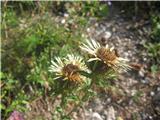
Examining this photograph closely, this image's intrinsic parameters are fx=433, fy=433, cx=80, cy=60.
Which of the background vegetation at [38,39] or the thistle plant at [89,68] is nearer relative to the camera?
the thistle plant at [89,68]

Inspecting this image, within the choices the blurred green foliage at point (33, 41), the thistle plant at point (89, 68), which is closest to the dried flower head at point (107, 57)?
the thistle plant at point (89, 68)

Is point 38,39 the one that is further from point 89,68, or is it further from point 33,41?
point 89,68

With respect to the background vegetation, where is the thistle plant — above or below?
above

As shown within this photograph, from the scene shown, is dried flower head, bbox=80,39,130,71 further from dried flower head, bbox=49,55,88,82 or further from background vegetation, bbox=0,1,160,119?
background vegetation, bbox=0,1,160,119

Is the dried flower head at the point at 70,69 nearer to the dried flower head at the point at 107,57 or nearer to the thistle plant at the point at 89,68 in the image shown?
the thistle plant at the point at 89,68

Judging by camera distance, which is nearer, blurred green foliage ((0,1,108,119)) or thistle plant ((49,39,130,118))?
thistle plant ((49,39,130,118))

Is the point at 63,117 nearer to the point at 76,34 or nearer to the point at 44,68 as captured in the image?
the point at 44,68

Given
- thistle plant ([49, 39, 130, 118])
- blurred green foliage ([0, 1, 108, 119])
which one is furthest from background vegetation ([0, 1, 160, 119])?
thistle plant ([49, 39, 130, 118])

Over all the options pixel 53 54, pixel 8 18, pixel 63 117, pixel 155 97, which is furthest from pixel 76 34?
pixel 63 117

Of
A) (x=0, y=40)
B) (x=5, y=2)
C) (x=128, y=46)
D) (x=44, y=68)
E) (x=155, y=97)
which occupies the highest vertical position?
(x=5, y=2)
